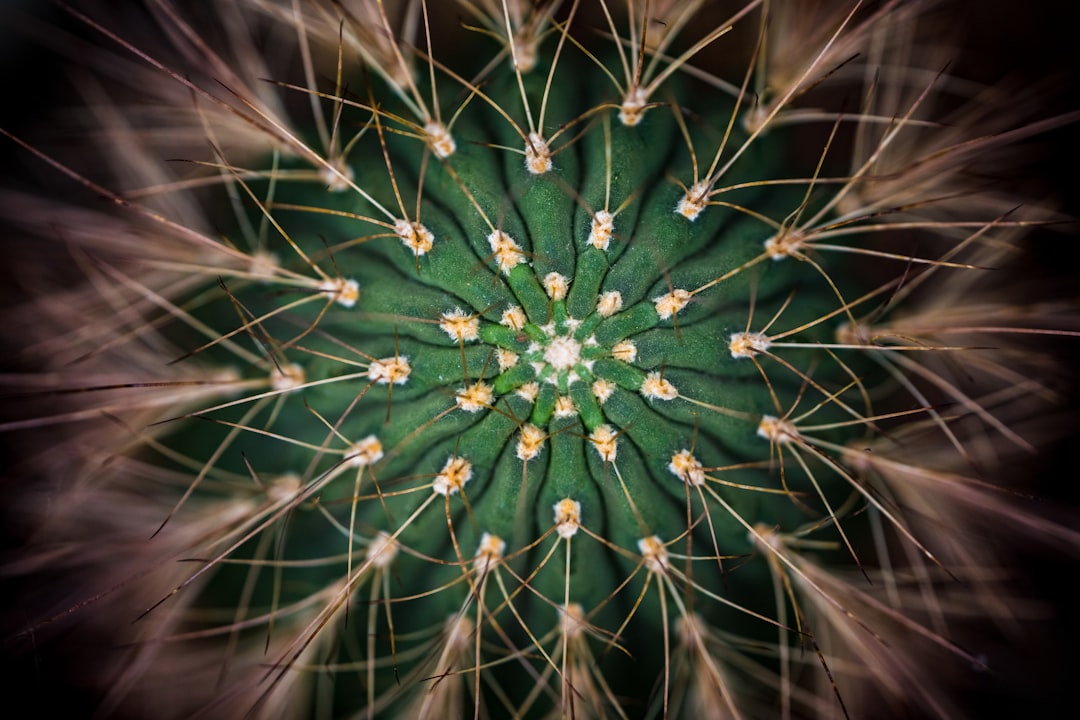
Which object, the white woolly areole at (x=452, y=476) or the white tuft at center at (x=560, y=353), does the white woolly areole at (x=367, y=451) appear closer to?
the white woolly areole at (x=452, y=476)

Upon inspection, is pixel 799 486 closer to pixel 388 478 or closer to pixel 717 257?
pixel 717 257

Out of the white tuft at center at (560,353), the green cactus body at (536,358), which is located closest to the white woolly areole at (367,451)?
the green cactus body at (536,358)

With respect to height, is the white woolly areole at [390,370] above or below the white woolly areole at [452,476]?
above

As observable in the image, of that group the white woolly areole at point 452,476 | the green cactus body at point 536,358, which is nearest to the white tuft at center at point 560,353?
the green cactus body at point 536,358

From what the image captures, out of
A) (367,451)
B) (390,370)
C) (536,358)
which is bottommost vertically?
(367,451)

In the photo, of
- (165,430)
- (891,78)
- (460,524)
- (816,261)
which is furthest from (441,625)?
(891,78)

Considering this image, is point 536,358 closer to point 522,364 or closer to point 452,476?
point 522,364

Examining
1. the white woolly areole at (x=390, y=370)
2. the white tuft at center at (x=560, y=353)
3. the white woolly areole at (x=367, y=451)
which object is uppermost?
the white tuft at center at (x=560, y=353)

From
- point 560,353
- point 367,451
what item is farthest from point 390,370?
point 560,353
